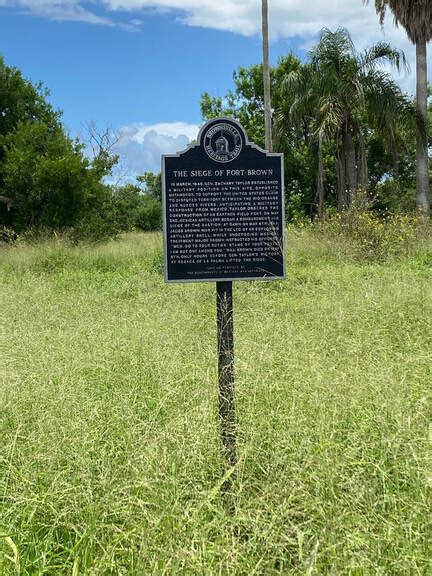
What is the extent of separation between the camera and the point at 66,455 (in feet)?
9.82

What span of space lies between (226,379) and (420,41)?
670 inches

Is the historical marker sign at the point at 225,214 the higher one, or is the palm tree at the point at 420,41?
the palm tree at the point at 420,41

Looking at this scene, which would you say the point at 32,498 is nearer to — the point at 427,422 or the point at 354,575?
the point at 354,575

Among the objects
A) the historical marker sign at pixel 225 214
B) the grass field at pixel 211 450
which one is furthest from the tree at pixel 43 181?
the historical marker sign at pixel 225 214

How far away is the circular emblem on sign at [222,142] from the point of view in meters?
3.73

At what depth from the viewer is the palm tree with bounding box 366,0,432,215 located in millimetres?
17188

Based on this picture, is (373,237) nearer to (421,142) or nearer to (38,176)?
(421,142)

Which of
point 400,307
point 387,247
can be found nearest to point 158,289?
point 400,307

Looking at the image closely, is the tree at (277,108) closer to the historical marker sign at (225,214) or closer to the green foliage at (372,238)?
the green foliage at (372,238)

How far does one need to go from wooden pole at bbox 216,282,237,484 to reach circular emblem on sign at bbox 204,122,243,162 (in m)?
0.81

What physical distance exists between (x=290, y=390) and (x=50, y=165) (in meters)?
13.8

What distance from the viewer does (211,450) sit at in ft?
10.0

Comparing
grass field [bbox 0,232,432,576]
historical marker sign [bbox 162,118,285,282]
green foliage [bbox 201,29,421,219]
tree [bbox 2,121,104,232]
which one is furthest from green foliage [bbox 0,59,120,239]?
historical marker sign [bbox 162,118,285,282]

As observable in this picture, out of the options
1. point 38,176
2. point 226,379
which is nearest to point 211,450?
point 226,379
